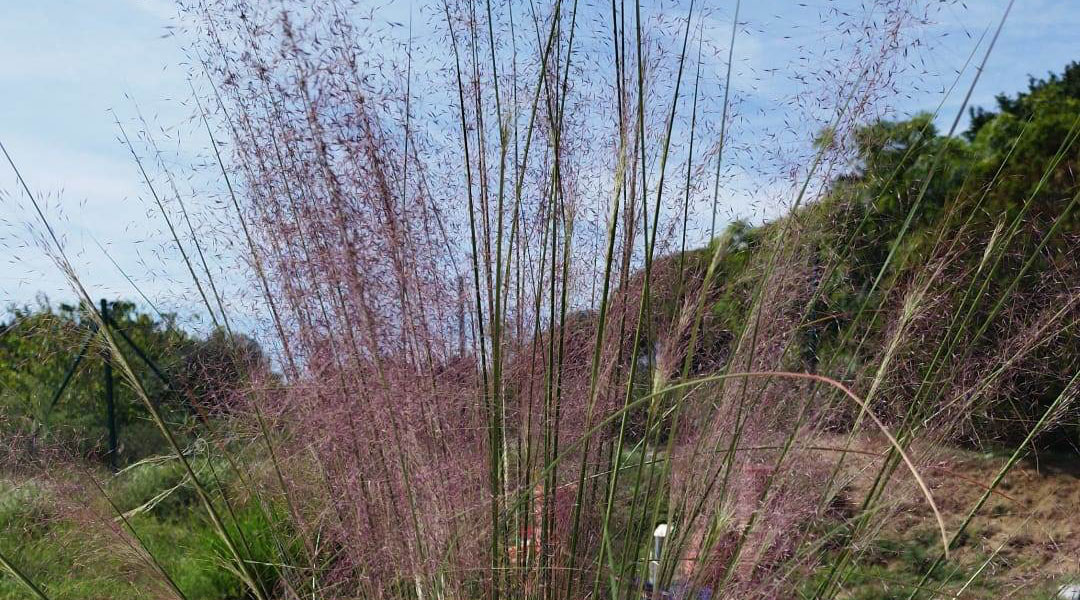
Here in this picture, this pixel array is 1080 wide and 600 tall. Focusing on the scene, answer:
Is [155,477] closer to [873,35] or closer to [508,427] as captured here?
[508,427]

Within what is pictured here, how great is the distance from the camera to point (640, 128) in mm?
1456

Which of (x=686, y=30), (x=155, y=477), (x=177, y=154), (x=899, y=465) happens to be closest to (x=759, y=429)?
(x=899, y=465)

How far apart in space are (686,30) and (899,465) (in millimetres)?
894

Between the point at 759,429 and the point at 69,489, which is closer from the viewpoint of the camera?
the point at 759,429

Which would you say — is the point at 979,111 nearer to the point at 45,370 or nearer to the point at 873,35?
the point at 873,35

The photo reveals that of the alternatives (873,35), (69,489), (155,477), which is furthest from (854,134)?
(155,477)

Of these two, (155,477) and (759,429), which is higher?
(759,429)

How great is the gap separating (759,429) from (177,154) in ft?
4.72

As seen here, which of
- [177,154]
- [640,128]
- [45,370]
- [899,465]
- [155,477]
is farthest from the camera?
[45,370]

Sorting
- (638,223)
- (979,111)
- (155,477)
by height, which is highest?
(979,111)

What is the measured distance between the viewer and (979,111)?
6.02 metres

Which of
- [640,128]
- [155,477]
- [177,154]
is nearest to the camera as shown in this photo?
[640,128]

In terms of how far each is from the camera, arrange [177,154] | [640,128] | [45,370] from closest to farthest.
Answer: [640,128]
[177,154]
[45,370]

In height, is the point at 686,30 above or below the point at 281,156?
above
